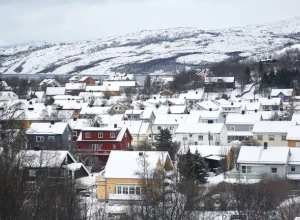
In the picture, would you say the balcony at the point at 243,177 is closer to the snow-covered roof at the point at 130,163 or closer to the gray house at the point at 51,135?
the snow-covered roof at the point at 130,163

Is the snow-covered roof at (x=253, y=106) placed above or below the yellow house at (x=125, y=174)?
above

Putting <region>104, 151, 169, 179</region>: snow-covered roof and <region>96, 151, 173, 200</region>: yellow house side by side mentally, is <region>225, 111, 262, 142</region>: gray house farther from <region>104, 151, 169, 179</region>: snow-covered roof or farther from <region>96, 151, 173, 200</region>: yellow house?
<region>96, 151, 173, 200</region>: yellow house

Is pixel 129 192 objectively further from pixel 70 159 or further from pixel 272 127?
pixel 272 127

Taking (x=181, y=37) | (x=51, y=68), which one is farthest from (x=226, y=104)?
(x=181, y=37)

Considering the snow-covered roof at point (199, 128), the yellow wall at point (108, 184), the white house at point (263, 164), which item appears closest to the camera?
the yellow wall at point (108, 184)

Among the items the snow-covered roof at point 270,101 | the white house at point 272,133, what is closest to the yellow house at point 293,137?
the white house at point 272,133

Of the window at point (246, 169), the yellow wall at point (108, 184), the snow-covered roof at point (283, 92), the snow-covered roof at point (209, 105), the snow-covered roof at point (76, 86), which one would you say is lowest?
the yellow wall at point (108, 184)

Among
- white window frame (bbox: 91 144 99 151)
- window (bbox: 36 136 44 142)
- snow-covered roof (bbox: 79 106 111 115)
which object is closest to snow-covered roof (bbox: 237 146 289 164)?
white window frame (bbox: 91 144 99 151)
